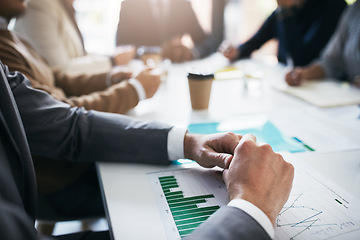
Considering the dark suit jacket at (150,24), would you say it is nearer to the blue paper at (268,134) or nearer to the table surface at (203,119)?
the table surface at (203,119)

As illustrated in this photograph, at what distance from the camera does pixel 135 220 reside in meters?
0.50

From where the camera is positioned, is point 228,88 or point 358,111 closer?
point 358,111

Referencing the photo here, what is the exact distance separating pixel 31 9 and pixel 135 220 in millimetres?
1701

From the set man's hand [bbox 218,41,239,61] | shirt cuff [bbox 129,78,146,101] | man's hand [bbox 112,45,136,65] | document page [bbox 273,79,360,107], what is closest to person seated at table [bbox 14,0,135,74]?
man's hand [bbox 112,45,136,65]

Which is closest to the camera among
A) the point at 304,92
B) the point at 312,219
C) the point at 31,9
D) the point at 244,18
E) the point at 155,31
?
the point at 312,219

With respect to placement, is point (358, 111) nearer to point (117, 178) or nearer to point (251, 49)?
point (117, 178)

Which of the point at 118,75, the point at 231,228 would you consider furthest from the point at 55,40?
the point at 231,228

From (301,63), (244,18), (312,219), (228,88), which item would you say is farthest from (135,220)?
(244,18)

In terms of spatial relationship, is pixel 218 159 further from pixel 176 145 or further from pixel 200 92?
pixel 200 92

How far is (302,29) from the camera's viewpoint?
6.18ft

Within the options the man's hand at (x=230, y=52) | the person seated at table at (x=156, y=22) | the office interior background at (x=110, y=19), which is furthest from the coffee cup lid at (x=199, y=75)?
the office interior background at (x=110, y=19)

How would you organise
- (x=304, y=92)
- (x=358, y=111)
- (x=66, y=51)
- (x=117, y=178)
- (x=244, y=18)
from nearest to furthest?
1. (x=117, y=178)
2. (x=358, y=111)
3. (x=304, y=92)
4. (x=66, y=51)
5. (x=244, y=18)

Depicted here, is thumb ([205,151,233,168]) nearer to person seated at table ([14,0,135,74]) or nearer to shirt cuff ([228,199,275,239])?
shirt cuff ([228,199,275,239])

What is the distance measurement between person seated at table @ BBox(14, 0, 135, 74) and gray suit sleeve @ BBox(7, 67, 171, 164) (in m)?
0.76
